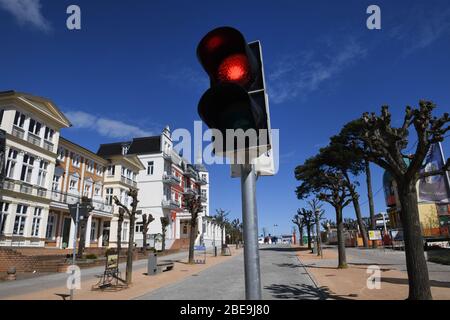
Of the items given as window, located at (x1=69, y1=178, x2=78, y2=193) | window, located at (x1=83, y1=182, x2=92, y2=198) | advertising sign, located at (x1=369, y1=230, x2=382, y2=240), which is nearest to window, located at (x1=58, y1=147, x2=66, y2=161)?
window, located at (x1=69, y1=178, x2=78, y2=193)

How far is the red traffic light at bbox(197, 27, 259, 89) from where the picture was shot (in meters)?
2.64

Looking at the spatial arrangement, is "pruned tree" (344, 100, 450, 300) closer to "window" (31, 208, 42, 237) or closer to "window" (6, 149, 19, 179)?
"window" (6, 149, 19, 179)

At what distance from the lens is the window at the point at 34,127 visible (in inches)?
1085

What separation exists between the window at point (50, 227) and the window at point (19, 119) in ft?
31.0

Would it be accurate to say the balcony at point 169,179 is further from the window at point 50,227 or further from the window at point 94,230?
the window at point 50,227

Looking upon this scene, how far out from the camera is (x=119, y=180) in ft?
138

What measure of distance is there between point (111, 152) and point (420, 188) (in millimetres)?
44440

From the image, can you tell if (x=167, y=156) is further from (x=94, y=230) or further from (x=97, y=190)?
(x=94, y=230)

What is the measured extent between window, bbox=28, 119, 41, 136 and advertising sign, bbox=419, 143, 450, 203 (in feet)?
93.6

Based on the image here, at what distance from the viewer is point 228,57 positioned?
2.75m

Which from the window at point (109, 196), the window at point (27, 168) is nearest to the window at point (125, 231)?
the window at point (109, 196)

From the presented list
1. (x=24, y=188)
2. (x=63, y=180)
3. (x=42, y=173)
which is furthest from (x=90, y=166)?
(x=24, y=188)

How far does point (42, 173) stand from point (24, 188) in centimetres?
291

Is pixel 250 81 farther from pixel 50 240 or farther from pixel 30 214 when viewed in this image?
pixel 50 240
